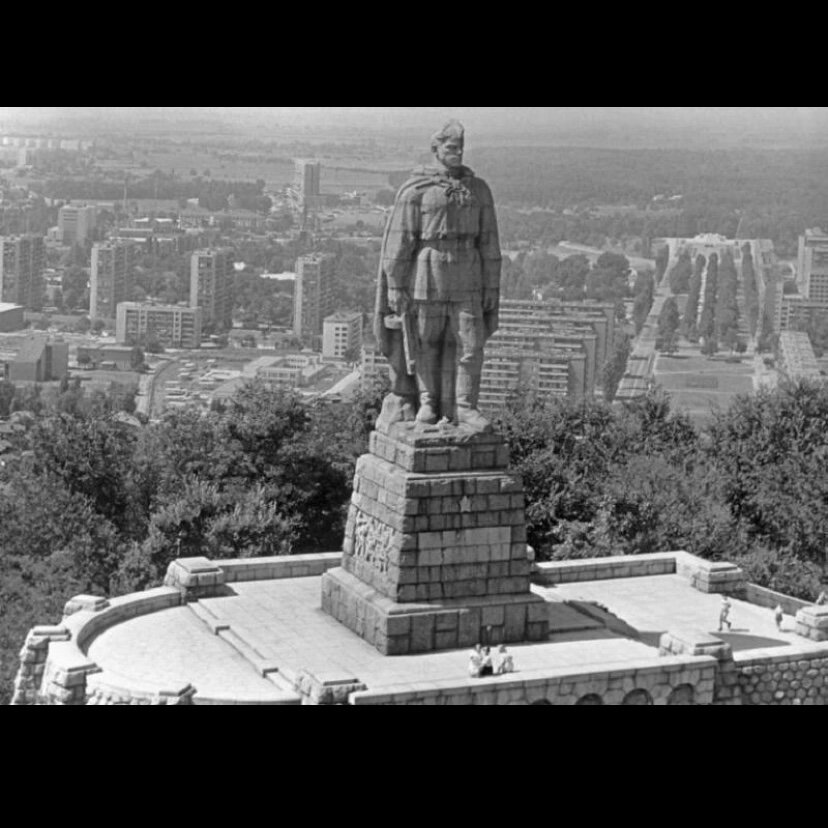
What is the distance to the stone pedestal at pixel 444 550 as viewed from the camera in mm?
33219

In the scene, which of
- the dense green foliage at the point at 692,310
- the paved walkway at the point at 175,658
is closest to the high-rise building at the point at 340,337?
the dense green foliage at the point at 692,310

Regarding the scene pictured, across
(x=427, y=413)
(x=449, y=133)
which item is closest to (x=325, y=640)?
(x=427, y=413)

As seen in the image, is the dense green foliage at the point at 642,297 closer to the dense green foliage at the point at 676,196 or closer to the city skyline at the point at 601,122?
the dense green foliage at the point at 676,196

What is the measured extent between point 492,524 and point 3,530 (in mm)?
18234

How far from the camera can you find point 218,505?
4400 cm

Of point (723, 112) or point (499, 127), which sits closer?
point (499, 127)

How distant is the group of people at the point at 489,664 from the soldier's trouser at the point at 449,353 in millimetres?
4394

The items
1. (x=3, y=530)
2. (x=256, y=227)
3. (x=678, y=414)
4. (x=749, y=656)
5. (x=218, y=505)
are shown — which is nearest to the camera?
(x=749, y=656)

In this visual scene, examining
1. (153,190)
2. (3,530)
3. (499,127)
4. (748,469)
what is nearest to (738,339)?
(499,127)

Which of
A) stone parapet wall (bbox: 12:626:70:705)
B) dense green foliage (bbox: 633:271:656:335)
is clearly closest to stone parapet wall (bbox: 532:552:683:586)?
stone parapet wall (bbox: 12:626:70:705)

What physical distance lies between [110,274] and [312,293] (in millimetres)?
16682

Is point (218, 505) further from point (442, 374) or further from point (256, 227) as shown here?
point (256, 227)

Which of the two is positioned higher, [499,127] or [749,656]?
[499,127]

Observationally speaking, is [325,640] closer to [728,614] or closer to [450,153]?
[728,614]
